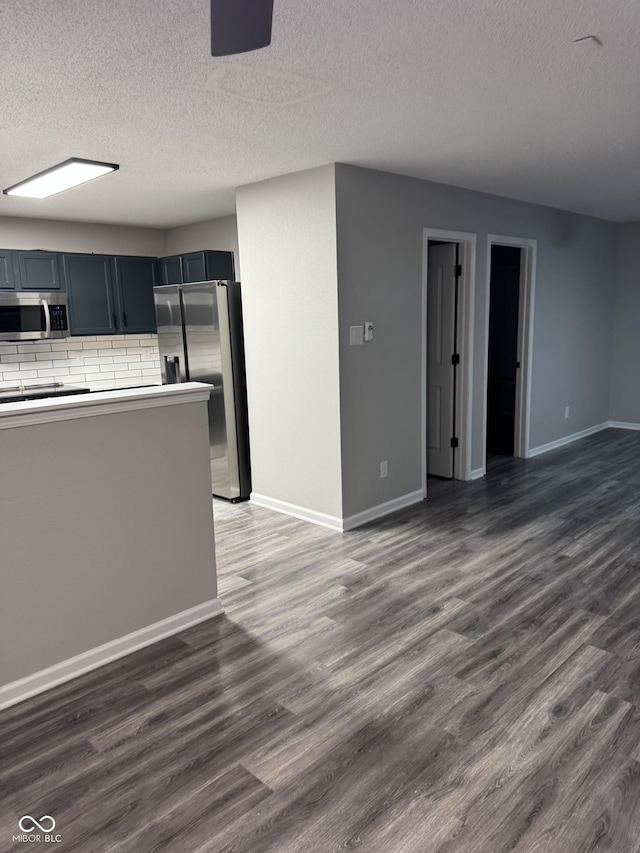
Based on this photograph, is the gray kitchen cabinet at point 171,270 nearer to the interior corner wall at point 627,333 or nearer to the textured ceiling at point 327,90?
the textured ceiling at point 327,90

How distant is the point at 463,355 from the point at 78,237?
3.91 m

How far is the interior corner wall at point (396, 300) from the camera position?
13.5 ft

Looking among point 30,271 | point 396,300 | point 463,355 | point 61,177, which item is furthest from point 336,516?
point 30,271

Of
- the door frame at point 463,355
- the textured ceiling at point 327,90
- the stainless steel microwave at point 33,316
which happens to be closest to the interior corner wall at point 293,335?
the textured ceiling at point 327,90

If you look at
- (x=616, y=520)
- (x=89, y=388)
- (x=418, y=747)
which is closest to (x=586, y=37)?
(x=418, y=747)

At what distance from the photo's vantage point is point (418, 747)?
2.16 m

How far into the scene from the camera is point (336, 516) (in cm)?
433

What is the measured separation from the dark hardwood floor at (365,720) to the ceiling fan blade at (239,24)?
203cm

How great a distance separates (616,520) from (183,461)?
3183 millimetres

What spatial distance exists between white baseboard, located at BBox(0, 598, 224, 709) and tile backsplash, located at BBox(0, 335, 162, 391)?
351 centimetres

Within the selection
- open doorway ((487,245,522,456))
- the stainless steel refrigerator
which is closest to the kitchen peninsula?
the stainless steel refrigerator

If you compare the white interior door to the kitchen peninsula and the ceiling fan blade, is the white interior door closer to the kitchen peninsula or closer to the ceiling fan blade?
the kitchen peninsula

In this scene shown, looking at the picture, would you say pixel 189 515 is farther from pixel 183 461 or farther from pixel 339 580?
pixel 339 580

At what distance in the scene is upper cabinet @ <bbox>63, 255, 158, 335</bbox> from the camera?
5.85 m
